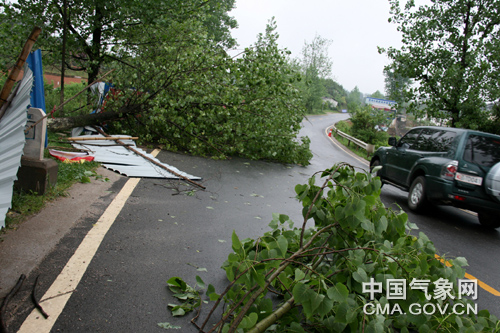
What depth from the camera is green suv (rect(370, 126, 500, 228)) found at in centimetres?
728

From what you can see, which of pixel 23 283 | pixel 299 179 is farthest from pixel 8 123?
pixel 299 179

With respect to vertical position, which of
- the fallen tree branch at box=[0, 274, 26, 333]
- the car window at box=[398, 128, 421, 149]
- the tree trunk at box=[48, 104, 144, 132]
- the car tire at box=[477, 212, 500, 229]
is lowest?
the car tire at box=[477, 212, 500, 229]

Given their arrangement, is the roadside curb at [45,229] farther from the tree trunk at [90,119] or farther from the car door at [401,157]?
the car door at [401,157]

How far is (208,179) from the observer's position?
28.1ft

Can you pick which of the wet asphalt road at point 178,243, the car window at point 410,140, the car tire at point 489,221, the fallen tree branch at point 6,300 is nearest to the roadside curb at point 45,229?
the fallen tree branch at point 6,300

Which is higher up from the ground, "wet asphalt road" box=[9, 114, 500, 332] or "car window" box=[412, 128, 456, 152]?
"car window" box=[412, 128, 456, 152]

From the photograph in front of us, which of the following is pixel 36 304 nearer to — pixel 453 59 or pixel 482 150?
pixel 482 150

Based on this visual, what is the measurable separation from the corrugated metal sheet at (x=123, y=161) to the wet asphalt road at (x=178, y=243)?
45cm

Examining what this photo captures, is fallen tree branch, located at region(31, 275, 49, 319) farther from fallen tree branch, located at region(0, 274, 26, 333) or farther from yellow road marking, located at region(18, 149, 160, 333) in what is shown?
fallen tree branch, located at region(0, 274, 26, 333)

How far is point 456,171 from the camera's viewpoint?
7.56 m

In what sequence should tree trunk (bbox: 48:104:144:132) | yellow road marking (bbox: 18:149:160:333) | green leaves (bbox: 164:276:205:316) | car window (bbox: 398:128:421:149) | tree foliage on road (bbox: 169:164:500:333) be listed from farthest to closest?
tree trunk (bbox: 48:104:144:132)
car window (bbox: 398:128:421:149)
green leaves (bbox: 164:276:205:316)
yellow road marking (bbox: 18:149:160:333)
tree foliage on road (bbox: 169:164:500:333)

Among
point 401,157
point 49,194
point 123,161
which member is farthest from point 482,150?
point 49,194

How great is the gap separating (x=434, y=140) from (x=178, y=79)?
→ 6962 millimetres

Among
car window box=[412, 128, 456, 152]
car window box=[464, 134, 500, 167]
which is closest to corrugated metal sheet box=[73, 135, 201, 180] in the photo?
car window box=[412, 128, 456, 152]
